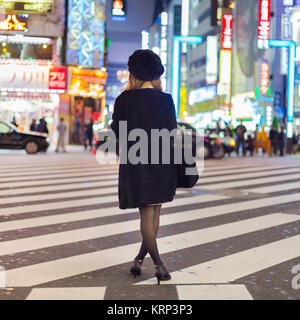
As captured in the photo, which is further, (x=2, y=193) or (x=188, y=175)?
(x=2, y=193)

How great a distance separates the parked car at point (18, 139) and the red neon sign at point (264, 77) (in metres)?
29.0

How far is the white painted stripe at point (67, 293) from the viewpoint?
3.89 meters

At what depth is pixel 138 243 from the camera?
232 inches

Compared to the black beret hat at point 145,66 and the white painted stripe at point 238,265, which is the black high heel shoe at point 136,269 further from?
the black beret hat at point 145,66

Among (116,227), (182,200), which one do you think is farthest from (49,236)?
(182,200)

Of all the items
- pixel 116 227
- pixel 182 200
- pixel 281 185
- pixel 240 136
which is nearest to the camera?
pixel 116 227

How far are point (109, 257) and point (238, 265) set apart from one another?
1.11 meters

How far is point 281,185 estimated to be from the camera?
12.2 meters

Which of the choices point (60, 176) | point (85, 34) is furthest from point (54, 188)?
point (85, 34)

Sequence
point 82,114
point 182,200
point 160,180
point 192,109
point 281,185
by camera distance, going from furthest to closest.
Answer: point 192,109 < point 82,114 < point 281,185 < point 182,200 < point 160,180

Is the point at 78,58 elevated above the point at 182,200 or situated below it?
above

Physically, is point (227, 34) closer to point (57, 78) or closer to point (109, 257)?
point (57, 78)
